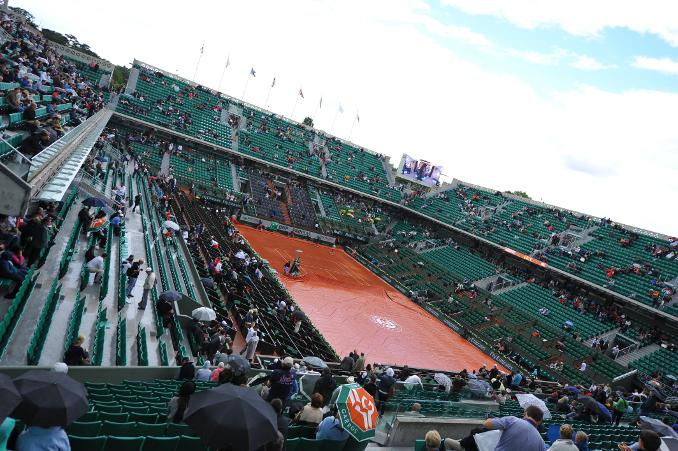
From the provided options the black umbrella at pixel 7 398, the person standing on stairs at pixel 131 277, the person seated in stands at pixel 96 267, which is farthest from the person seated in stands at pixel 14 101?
the black umbrella at pixel 7 398

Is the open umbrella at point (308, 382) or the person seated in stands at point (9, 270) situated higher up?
the person seated in stands at point (9, 270)

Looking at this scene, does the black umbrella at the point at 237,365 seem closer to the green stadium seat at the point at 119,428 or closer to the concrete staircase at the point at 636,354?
the green stadium seat at the point at 119,428

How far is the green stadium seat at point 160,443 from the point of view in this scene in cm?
647

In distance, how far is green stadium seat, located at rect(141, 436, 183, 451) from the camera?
6.47 metres

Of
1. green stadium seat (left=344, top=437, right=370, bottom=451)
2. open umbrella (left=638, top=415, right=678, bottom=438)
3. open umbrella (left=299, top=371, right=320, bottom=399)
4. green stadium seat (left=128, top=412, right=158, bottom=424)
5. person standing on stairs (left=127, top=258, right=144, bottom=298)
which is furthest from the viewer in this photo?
person standing on stairs (left=127, top=258, right=144, bottom=298)

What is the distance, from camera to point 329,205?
5712 cm

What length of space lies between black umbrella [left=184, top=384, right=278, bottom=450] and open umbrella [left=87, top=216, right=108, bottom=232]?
1492 centimetres

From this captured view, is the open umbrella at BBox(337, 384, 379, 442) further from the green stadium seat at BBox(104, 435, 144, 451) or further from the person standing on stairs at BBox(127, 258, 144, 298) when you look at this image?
the person standing on stairs at BBox(127, 258, 144, 298)

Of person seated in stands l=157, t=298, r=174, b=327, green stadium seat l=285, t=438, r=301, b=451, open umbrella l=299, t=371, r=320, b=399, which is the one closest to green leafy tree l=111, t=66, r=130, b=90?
person seated in stands l=157, t=298, r=174, b=327

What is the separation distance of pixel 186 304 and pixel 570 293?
3372 cm

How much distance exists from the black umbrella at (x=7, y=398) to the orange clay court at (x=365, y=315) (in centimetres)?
2049

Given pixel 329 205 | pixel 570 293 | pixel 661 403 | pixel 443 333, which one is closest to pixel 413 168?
pixel 329 205

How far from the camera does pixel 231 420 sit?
213 inches

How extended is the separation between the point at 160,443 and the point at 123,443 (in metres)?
0.53
